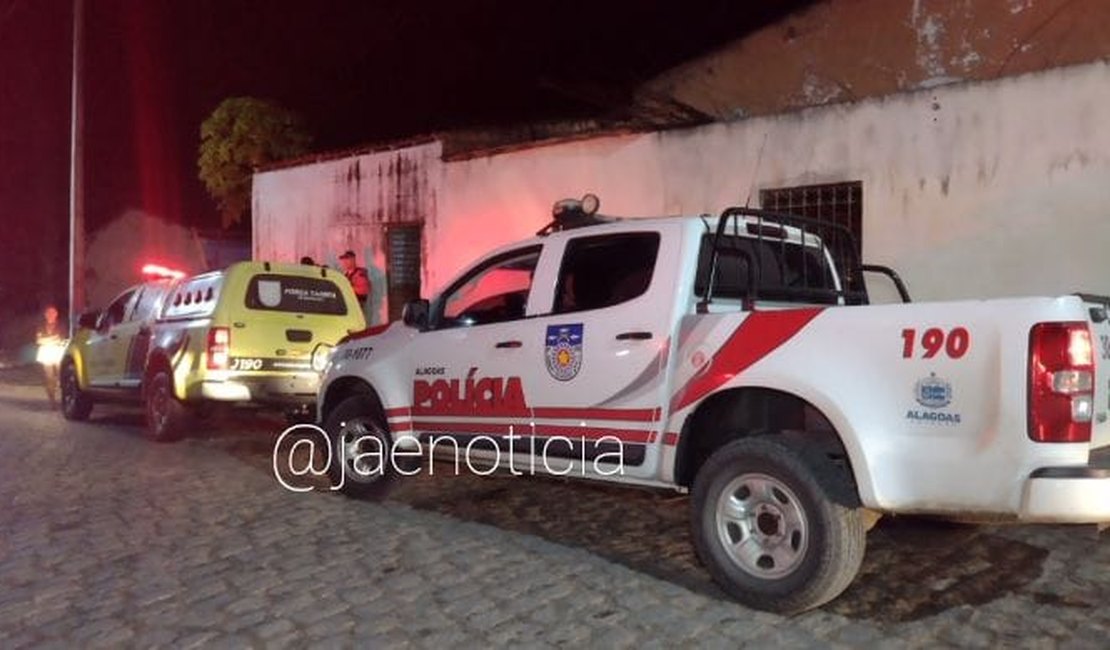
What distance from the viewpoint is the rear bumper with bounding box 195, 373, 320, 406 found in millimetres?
8852

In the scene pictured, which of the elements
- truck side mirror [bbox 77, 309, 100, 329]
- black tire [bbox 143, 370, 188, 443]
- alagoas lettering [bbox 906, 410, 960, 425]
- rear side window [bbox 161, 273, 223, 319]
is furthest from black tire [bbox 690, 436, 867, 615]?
Result: truck side mirror [bbox 77, 309, 100, 329]

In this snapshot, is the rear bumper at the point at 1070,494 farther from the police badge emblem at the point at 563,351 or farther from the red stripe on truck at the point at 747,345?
the police badge emblem at the point at 563,351

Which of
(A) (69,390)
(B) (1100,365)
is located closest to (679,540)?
(B) (1100,365)

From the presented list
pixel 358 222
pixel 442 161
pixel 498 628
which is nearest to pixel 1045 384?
pixel 498 628

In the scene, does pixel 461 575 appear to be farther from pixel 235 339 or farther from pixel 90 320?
pixel 90 320

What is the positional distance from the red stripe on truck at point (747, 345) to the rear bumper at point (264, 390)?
5.21 m

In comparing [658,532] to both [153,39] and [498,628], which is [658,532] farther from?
[153,39]

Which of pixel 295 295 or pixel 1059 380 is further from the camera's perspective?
pixel 295 295

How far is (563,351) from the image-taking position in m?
5.23

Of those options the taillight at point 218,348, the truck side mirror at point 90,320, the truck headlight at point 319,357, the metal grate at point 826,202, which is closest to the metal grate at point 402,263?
the truck side mirror at point 90,320

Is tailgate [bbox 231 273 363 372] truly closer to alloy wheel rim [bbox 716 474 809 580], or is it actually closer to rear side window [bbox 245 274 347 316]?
rear side window [bbox 245 274 347 316]

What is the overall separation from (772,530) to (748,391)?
64cm

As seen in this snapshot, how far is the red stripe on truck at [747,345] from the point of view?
426cm

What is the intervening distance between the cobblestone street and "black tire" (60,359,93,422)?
451 centimetres
